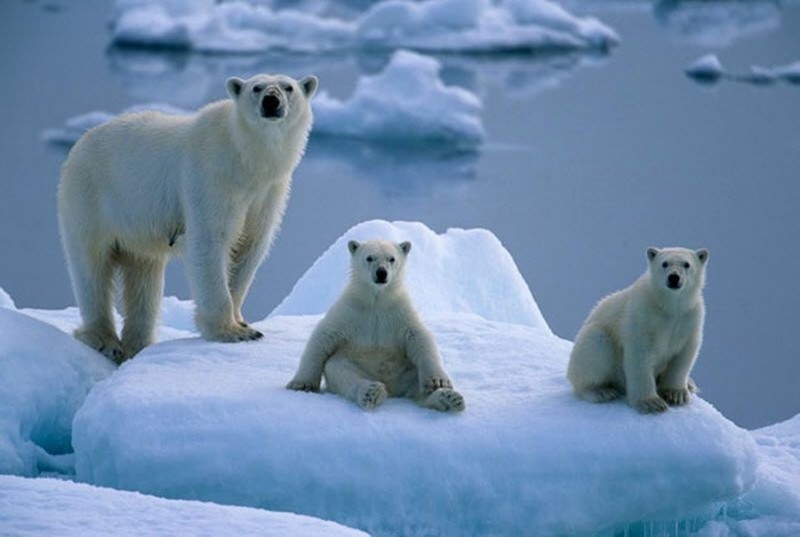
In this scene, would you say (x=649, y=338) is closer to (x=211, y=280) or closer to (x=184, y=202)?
(x=211, y=280)

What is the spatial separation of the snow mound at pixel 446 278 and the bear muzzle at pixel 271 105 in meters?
2.39

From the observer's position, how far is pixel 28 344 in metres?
6.81

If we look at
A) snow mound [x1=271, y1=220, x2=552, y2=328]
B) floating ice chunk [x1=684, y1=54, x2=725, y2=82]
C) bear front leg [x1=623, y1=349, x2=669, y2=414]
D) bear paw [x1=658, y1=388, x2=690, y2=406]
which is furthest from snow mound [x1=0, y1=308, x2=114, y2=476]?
floating ice chunk [x1=684, y1=54, x2=725, y2=82]

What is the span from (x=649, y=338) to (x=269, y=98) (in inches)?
80.8

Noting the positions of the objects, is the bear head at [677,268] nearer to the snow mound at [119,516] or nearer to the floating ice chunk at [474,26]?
the snow mound at [119,516]

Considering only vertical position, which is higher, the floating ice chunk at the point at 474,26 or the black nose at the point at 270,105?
the floating ice chunk at the point at 474,26

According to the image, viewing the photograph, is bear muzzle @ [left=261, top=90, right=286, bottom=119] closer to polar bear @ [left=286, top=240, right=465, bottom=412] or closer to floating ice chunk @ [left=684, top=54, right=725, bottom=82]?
polar bear @ [left=286, top=240, right=465, bottom=412]

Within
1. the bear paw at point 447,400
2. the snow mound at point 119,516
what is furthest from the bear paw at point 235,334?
the snow mound at point 119,516

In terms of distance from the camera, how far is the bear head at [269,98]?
6.57 meters

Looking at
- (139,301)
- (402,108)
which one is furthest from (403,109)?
(139,301)

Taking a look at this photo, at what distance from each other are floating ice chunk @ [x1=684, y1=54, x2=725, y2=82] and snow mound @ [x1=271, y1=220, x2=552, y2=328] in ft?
37.0

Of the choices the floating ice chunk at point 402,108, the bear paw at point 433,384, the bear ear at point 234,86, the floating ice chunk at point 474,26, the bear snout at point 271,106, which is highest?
the floating ice chunk at point 474,26

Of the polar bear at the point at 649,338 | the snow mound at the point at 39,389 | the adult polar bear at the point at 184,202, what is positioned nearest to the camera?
the polar bear at the point at 649,338

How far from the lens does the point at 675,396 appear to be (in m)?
5.87
